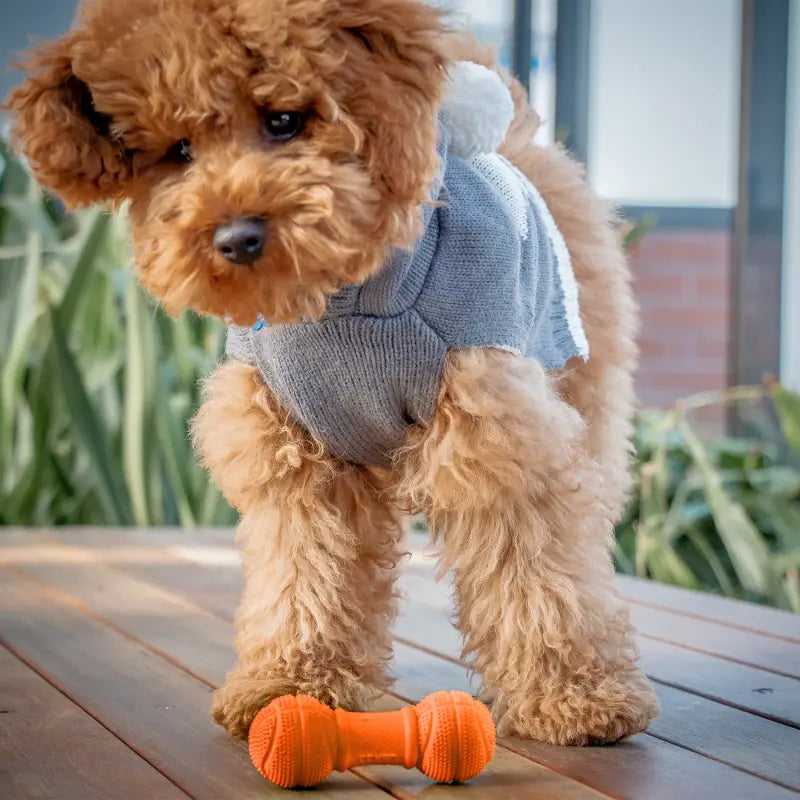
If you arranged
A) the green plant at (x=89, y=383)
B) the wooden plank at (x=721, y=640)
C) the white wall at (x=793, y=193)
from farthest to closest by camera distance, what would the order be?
1. the white wall at (x=793, y=193)
2. the green plant at (x=89, y=383)
3. the wooden plank at (x=721, y=640)

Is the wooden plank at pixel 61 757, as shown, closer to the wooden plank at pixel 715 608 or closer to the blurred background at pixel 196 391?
the wooden plank at pixel 715 608

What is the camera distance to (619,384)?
7.40 feet

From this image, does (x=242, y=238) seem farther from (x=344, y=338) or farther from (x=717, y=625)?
(x=717, y=625)

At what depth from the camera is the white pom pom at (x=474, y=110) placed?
178cm

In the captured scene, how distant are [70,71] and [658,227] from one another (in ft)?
13.9

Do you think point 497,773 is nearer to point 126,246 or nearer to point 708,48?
point 126,246

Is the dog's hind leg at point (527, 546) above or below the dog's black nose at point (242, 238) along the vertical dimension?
below

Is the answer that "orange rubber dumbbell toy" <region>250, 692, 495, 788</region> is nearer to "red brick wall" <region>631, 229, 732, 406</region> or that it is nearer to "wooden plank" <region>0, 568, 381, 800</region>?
"wooden plank" <region>0, 568, 381, 800</region>

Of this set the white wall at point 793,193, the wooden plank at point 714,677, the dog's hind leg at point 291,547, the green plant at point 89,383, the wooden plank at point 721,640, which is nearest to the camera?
the dog's hind leg at point 291,547

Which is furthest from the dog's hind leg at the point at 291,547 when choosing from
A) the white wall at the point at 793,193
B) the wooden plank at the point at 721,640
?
the white wall at the point at 793,193

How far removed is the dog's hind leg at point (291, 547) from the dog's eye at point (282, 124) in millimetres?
440

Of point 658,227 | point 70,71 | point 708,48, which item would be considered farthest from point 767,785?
point 708,48

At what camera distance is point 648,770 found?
66.6 inches

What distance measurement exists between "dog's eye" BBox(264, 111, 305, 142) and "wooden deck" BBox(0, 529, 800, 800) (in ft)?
2.56
